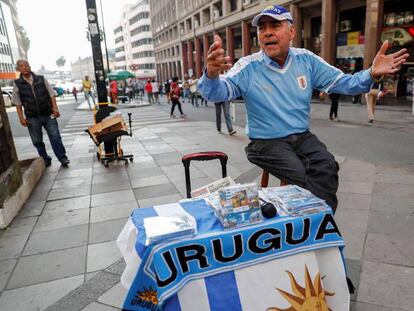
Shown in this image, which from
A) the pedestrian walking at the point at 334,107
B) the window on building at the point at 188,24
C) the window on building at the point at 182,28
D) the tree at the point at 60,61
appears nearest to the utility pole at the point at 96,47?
the pedestrian walking at the point at 334,107

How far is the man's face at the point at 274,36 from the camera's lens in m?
2.53

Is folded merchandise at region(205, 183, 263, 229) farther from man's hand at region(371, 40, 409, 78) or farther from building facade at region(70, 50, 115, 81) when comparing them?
building facade at region(70, 50, 115, 81)

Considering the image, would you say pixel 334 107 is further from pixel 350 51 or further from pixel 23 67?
pixel 350 51

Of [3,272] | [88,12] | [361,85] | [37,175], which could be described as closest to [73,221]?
[3,272]

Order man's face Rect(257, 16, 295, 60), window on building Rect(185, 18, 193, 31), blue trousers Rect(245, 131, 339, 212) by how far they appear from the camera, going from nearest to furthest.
Answer: blue trousers Rect(245, 131, 339, 212)
man's face Rect(257, 16, 295, 60)
window on building Rect(185, 18, 193, 31)

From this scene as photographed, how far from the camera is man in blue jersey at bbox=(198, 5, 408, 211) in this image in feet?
7.98

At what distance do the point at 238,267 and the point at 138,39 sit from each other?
3925 inches

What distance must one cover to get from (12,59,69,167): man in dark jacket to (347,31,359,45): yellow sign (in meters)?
19.0

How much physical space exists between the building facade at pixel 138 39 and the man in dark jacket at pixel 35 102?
248 feet

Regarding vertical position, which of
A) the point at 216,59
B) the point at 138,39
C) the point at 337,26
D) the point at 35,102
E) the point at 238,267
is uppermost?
the point at 138,39

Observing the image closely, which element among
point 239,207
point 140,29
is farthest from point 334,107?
point 140,29

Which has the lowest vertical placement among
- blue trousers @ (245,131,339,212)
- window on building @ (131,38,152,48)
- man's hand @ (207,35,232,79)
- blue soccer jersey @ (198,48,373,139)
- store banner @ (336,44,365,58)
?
blue trousers @ (245,131,339,212)

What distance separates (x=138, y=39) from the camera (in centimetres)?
9400

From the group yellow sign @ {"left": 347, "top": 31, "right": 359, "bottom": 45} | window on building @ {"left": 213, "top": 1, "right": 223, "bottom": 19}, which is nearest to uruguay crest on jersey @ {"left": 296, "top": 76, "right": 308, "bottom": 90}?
yellow sign @ {"left": 347, "top": 31, "right": 359, "bottom": 45}
